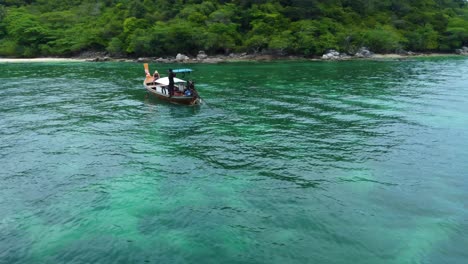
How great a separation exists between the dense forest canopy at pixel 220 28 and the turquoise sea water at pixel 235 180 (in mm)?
46739

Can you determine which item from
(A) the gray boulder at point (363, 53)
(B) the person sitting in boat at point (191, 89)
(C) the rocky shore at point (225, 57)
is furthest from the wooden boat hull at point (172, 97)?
(A) the gray boulder at point (363, 53)

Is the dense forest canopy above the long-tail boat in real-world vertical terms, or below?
above

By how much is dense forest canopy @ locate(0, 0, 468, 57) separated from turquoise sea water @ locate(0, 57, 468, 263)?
1840 inches

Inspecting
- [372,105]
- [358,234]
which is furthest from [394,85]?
[358,234]

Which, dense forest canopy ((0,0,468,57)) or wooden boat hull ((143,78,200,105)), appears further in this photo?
dense forest canopy ((0,0,468,57))

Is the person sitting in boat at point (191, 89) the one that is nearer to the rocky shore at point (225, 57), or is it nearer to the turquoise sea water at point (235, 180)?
the turquoise sea water at point (235, 180)

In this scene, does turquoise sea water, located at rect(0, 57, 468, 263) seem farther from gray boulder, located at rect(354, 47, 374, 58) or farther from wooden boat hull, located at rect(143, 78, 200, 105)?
gray boulder, located at rect(354, 47, 374, 58)

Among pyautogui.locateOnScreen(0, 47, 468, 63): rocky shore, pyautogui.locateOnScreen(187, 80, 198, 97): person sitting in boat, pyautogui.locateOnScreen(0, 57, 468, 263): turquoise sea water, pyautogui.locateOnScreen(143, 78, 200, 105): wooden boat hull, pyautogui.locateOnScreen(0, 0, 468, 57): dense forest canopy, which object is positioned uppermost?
pyautogui.locateOnScreen(0, 0, 468, 57): dense forest canopy

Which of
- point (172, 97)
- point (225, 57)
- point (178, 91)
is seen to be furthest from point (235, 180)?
point (225, 57)

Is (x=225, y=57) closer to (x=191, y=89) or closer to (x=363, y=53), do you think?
(x=363, y=53)

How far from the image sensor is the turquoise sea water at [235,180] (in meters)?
12.4

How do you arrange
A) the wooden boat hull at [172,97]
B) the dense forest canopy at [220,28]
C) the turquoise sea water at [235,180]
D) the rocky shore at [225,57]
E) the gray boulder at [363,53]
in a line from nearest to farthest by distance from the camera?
the turquoise sea water at [235,180] < the wooden boat hull at [172,97] < the rocky shore at [225,57] < the dense forest canopy at [220,28] < the gray boulder at [363,53]

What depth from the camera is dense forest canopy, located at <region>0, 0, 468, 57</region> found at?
3123 inches

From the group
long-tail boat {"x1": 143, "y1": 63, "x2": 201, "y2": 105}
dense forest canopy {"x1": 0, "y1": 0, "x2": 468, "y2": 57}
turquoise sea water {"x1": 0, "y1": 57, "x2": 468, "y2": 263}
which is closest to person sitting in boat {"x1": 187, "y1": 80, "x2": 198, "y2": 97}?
long-tail boat {"x1": 143, "y1": 63, "x2": 201, "y2": 105}
